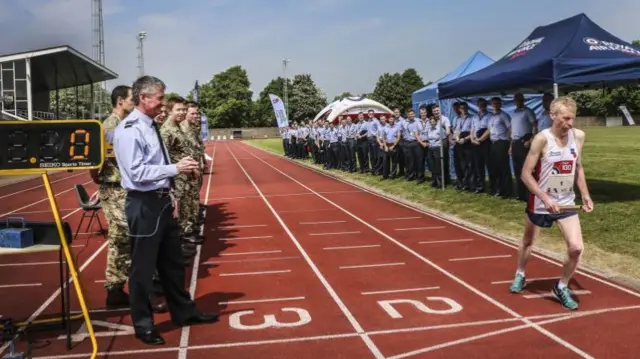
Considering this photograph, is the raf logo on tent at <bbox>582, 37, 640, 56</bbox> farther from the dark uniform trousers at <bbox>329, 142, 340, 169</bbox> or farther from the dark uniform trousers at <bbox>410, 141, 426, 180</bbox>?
the dark uniform trousers at <bbox>329, 142, 340, 169</bbox>

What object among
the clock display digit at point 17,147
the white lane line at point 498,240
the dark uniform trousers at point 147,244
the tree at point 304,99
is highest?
the tree at point 304,99

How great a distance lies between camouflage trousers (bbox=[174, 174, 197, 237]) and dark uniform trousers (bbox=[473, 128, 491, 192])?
6.84 metres

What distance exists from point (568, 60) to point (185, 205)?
21.3ft

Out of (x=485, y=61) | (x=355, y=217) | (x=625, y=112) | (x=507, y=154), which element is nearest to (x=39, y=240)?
(x=355, y=217)

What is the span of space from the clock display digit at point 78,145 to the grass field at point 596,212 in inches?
214

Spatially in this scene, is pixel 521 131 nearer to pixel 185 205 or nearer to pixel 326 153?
pixel 185 205

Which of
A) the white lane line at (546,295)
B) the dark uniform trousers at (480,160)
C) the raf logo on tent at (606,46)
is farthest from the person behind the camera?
the dark uniform trousers at (480,160)

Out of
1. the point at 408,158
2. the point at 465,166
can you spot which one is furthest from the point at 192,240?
the point at 408,158

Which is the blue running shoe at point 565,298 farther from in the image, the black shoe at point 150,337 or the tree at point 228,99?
the tree at point 228,99

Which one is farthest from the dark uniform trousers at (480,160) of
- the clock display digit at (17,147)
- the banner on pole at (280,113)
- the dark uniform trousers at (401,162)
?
the banner on pole at (280,113)

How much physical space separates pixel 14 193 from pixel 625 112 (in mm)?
63642

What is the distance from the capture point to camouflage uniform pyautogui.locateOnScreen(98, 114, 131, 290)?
530 cm

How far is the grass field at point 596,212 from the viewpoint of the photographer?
696cm

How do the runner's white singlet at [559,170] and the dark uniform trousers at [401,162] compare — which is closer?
the runner's white singlet at [559,170]
